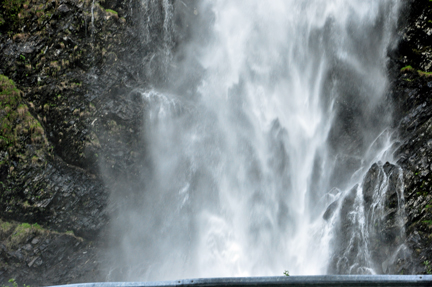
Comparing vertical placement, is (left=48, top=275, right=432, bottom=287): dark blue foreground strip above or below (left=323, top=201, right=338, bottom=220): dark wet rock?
below

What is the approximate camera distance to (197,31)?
19.4 m

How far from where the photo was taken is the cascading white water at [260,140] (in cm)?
1580

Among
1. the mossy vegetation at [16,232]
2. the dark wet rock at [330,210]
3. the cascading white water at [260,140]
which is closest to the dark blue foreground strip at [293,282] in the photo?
the dark wet rock at [330,210]

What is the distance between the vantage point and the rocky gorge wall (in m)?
14.0

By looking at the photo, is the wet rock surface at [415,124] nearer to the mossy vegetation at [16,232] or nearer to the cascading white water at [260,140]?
the cascading white water at [260,140]

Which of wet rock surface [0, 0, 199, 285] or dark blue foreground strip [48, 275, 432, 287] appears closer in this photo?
dark blue foreground strip [48, 275, 432, 287]

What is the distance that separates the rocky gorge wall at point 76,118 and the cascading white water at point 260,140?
1054mm

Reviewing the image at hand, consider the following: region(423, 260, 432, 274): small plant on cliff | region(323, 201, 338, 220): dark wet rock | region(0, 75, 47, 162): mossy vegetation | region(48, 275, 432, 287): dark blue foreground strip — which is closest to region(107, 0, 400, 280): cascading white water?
region(323, 201, 338, 220): dark wet rock

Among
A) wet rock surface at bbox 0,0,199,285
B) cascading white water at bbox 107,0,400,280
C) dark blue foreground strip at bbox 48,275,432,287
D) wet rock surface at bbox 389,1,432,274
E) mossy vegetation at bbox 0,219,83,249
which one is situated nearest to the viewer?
dark blue foreground strip at bbox 48,275,432,287

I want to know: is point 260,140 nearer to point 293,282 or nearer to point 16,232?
point 16,232

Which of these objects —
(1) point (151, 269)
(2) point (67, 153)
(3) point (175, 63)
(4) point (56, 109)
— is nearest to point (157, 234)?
(1) point (151, 269)

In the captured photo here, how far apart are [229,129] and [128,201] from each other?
6.52m

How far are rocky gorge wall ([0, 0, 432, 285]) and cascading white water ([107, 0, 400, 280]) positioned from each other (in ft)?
3.46

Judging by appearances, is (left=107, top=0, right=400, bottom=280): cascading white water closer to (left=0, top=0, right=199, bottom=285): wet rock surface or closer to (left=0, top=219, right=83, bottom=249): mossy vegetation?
(left=0, top=0, right=199, bottom=285): wet rock surface
